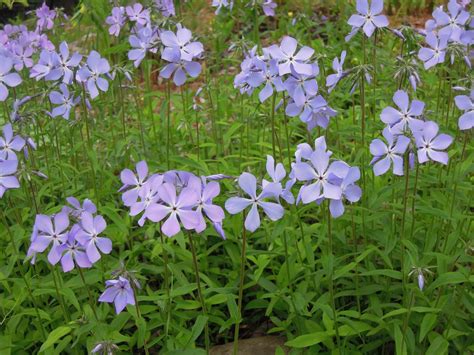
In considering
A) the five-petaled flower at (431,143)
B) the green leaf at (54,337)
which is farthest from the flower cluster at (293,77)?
the green leaf at (54,337)

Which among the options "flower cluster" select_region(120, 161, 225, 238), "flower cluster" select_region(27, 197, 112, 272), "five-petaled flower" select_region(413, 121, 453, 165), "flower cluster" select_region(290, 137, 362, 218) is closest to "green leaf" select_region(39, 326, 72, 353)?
"flower cluster" select_region(27, 197, 112, 272)

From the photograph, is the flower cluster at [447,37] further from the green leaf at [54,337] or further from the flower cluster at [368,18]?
the green leaf at [54,337]

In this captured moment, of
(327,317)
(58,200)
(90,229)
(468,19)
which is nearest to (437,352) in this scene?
(327,317)

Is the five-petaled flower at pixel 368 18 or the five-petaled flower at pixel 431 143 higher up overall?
the five-petaled flower at pixel 368 18

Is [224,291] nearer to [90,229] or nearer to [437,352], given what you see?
[90,229]

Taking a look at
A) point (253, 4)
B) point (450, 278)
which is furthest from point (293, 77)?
point (253, 4)
